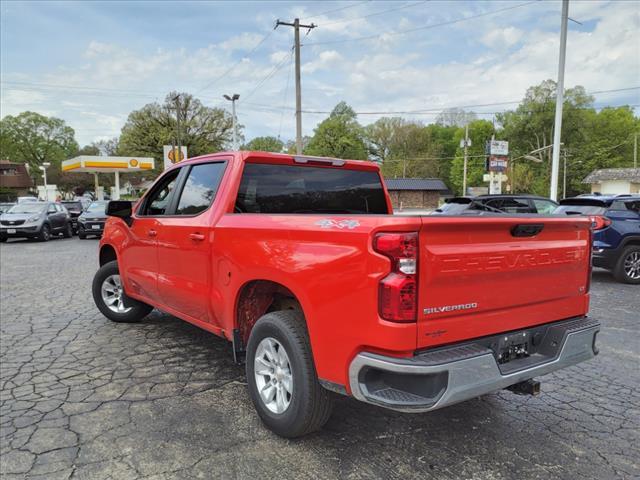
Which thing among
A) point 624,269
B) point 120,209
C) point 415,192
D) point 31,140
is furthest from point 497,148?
point 31,140

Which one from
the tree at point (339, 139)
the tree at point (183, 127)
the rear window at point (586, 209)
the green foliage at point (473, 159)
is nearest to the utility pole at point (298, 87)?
the rear window at point (586, 209)

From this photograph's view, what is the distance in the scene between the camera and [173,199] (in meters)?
4.65

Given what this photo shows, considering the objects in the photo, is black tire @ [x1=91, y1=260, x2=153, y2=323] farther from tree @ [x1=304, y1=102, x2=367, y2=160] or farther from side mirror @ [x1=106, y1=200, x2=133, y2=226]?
tree @ [x1=304, y1=102, x2=367, y2=160]

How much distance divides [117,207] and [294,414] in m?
3.37

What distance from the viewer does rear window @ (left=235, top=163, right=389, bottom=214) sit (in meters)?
4.01

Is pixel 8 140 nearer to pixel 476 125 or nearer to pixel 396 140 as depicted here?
pixel 396 140

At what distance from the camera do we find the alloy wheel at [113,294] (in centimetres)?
606

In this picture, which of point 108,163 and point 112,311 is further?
point 108,163

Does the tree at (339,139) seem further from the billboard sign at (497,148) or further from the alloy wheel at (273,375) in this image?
the alloy wheel at (273,375)

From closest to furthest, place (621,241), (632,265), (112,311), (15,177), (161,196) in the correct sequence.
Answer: (161,196) → (112,311) → (621,241) → (632,265) → (15,177)

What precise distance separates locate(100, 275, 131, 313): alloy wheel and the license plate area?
471 cm

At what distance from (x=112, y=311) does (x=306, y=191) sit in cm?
338

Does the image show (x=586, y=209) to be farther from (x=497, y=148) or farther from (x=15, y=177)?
(x=15, y=177)

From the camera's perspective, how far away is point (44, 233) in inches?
739
